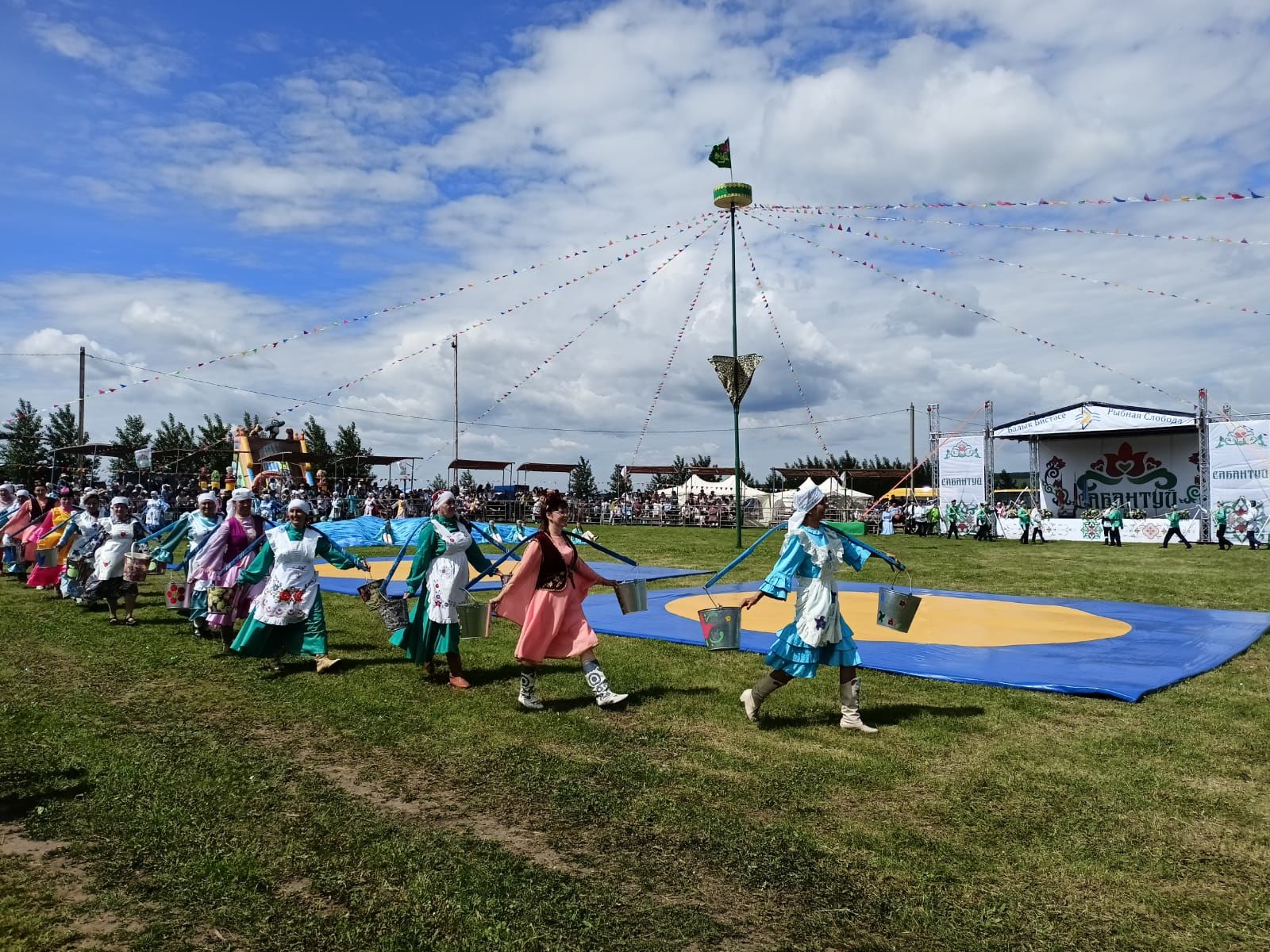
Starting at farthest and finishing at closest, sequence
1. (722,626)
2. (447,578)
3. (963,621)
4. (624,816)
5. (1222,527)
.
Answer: (1222,527) < (963,621) < (447,578) < (722,626) < (624,816)

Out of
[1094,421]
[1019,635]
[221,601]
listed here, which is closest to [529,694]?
[221,601]

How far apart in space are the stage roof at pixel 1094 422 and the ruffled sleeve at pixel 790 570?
31005mm

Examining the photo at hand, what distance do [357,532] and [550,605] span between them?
19528 millimetres

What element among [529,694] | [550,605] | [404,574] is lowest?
[529,694]

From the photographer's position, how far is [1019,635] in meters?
10.2

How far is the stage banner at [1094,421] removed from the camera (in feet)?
104

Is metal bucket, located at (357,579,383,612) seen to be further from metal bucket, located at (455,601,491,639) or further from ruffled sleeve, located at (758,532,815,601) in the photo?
ruffled sleeve, located at (758,532,815,601)

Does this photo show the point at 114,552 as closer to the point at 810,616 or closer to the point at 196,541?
the point at 196,541

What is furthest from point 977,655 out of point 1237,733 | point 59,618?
point 59,618

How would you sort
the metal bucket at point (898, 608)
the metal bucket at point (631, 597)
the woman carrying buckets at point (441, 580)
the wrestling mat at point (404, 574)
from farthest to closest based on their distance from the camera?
the wrestling mat at point (404, 574) → the woman carrying buckets at point (441, 580) → the metal bucket at point (631, 597) → the metal bucket at point (898, 608)

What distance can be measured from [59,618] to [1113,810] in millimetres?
12737

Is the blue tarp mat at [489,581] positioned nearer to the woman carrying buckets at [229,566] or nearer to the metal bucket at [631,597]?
the woman carrying buckets at [229,566]

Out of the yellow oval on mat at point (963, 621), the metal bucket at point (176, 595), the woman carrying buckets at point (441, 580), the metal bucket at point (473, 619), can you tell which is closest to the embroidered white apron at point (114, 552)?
the metal bucket at point (176, 595)

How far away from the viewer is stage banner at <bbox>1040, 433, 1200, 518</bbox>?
Answer: 108ft
